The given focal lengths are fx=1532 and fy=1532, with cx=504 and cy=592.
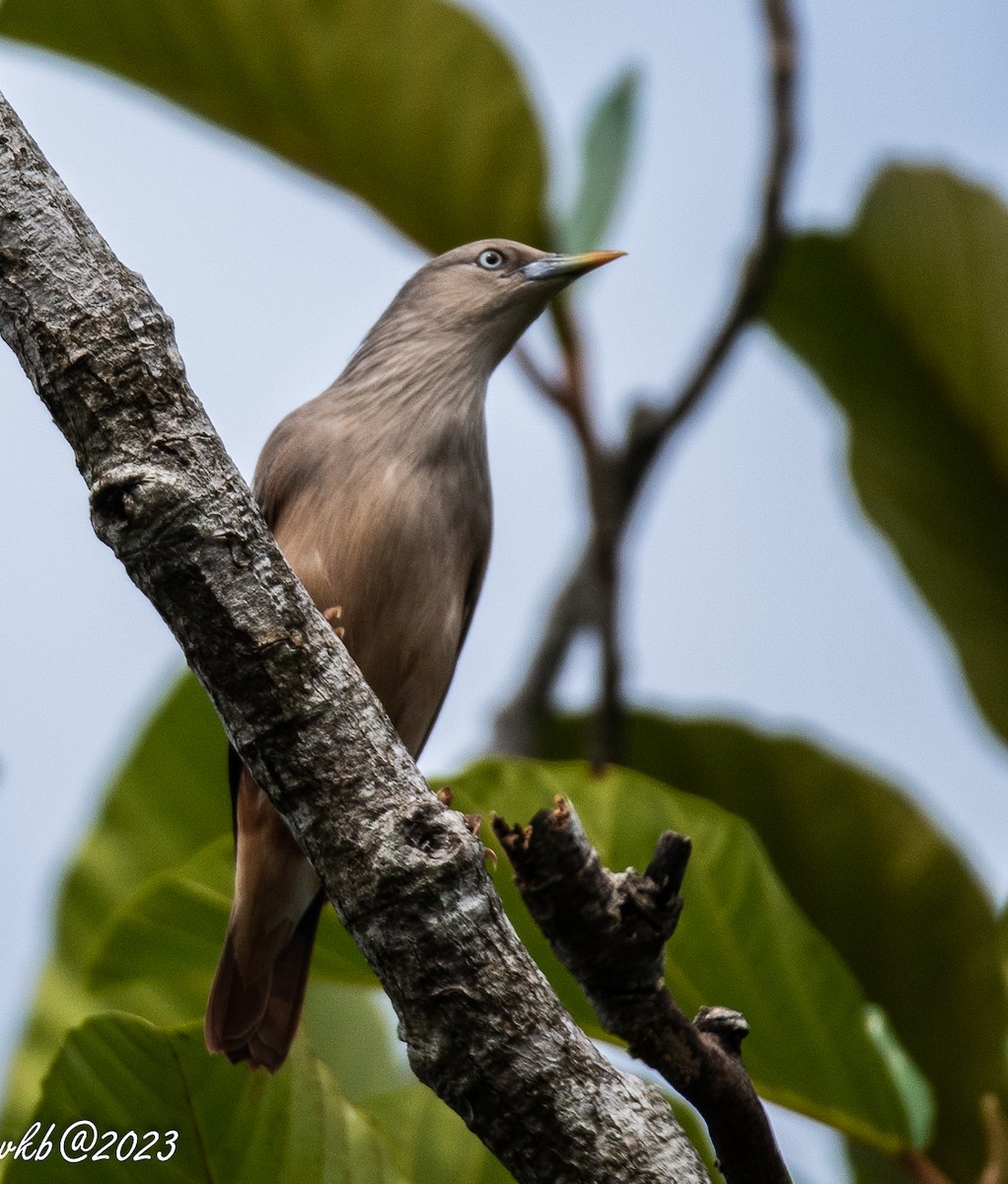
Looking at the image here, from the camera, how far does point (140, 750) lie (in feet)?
12.2

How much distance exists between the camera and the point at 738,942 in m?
2.75

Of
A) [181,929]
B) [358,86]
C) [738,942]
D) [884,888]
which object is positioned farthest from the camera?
[358,86]

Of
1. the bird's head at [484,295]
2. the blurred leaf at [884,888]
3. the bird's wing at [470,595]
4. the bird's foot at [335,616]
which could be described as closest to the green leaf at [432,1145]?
the bird's foot at [335,616]

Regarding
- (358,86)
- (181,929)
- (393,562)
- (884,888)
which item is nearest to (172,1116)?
(181,929)

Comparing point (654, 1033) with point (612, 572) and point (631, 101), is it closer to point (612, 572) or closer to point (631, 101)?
point (612, 572)

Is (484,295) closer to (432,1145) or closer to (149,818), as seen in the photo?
(149,818)

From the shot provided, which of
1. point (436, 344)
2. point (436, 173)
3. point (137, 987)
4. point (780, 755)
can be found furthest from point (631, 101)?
point (137, 987)

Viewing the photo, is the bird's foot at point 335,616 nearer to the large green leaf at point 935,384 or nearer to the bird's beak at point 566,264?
the bird's beak at point 566,264

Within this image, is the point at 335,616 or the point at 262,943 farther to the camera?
the point at 262,943

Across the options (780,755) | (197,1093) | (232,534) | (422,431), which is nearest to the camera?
(232,534)

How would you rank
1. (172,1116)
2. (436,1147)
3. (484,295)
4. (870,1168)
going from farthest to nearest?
(484,295) < (870,1168) < (436,1147) < (172,1116)

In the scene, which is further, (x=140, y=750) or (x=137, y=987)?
(x=140, y=750)

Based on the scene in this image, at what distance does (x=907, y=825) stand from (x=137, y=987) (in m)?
1.72

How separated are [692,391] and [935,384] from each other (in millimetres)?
639
